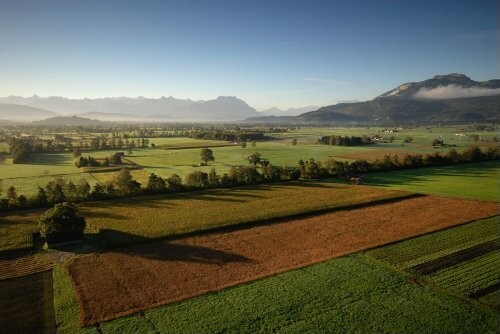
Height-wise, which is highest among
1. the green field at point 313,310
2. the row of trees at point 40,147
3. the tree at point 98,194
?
the row of trees at point 40,147

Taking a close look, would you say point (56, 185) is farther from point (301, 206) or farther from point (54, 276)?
point (301, 206)

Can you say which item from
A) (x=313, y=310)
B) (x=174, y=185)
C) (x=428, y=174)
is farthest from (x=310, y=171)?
(x=313, y=310)

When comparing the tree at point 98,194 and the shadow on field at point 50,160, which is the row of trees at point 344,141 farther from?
the tree at point 98,194

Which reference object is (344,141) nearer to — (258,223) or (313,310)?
(258,223)

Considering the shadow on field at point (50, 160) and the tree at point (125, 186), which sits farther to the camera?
the shadow on field at point (50, 160)

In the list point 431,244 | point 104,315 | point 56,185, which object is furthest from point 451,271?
point 56,185

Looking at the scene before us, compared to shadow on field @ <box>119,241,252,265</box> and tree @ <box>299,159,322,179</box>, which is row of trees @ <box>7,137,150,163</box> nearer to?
tree @ <box>299,159,322,179</box>

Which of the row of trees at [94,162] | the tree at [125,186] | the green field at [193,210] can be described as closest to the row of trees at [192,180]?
the tree at [125,186]
